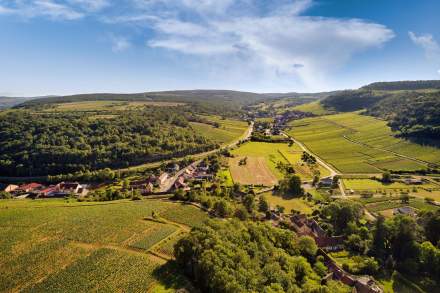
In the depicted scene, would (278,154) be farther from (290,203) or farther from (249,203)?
(249,203)

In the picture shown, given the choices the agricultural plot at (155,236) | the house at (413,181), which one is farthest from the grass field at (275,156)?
the agricultural plot at (155,236)

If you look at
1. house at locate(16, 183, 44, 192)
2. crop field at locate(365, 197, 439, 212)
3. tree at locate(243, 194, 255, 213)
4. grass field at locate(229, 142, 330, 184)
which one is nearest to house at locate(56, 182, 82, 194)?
house at locate(16, 183, 44, 192)

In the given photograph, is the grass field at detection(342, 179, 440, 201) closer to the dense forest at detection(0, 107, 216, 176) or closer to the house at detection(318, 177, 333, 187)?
the house at detection(318, 177, 333, 187)

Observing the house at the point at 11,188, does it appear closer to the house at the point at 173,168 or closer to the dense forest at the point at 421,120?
the house at the point at 173,168

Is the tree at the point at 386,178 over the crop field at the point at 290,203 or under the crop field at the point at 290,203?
over

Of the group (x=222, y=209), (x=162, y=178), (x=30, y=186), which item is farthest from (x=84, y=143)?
(x=222, y=209)

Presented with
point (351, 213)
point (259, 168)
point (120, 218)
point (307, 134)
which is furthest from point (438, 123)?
point (120, 218)

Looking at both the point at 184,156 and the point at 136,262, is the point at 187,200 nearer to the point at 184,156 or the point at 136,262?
the point at 136,262
